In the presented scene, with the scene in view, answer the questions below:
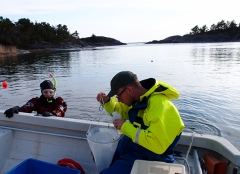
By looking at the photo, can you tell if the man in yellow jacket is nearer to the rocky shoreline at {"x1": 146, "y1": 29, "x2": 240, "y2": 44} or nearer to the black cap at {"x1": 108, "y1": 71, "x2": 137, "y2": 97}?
the black cap at {"x1": 108, "y1": 71, "x2": 137, "y2": 97}

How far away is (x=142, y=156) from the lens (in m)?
2.43

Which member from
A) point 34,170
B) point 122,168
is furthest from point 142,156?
point 34,170

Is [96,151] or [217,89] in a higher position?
[96,151]

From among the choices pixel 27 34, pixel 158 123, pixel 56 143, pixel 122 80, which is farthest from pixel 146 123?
pixel 27 34

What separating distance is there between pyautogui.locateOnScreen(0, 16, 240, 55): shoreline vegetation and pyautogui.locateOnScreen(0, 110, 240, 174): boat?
4967cm

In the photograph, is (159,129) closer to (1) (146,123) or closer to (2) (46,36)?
(1) (146,123)

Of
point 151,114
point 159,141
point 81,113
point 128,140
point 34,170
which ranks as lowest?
point 81,113

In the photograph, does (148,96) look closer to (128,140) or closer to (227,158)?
(128,140)

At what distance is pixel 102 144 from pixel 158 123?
2.63 feet

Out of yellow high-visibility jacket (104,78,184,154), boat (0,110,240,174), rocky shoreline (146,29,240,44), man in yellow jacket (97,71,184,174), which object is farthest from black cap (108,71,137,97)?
rocky shoreline (146,29,240,44)

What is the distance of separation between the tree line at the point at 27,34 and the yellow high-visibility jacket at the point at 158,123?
230 ft

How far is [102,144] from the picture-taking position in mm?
2537

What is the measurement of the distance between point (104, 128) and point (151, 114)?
0.96 metres

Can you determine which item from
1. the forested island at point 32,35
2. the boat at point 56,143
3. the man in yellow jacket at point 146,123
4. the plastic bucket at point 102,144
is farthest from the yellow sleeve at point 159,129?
the forested island at point 32,35
